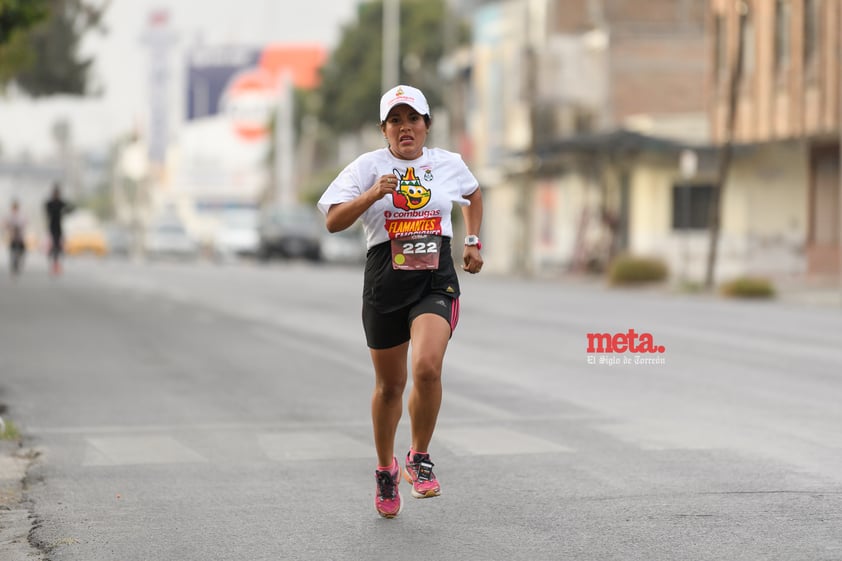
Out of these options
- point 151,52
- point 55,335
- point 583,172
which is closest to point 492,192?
point 583,172

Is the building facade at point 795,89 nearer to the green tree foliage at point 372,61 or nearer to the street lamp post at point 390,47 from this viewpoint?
the street lamp post at point 390,47

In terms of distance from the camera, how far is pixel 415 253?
8000mm

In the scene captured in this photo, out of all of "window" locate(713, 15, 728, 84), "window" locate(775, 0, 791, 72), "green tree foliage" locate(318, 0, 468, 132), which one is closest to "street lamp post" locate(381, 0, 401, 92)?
"green tree foliage" locate(318, 0, 468, 132)

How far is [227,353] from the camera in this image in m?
18.1

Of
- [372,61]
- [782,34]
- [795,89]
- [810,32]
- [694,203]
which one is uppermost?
[372,61]

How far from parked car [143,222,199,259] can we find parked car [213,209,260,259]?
120cm

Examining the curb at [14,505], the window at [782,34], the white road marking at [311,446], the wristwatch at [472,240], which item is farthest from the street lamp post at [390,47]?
the wristwatch at [472,240]

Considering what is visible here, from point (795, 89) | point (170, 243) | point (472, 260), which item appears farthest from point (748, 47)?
point (472, 260)

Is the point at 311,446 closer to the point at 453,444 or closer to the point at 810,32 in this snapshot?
the point at 453,444

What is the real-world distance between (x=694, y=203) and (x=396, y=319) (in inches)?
1623

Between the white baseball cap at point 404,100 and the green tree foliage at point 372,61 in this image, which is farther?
the green tree foliage at point 372,61

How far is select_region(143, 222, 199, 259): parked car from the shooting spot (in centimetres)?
6975

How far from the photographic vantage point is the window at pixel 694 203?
158ft

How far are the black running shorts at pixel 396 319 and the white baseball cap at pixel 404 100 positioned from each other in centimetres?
83
